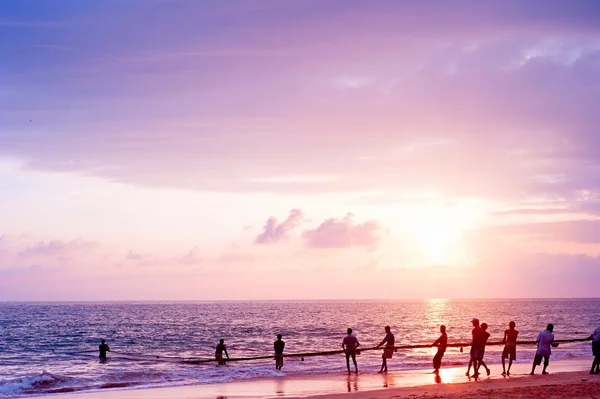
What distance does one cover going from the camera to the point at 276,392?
24406 mm

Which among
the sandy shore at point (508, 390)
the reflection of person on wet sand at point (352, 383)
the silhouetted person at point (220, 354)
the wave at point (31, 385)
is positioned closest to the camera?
the sandy shore at point (508, 390)

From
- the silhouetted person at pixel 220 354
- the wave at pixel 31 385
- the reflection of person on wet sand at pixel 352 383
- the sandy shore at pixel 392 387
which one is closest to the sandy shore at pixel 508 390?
the sandy shore at pixel 392 387

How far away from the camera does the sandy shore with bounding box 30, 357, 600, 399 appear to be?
69.6 ft

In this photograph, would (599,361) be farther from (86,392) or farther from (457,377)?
(86,392)

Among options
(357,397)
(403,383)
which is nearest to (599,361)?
(403,383)

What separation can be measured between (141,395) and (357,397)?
7.90 meters

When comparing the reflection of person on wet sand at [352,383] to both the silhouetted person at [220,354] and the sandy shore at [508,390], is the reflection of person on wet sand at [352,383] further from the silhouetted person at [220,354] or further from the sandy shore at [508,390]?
the silhouetted person at [220,354]

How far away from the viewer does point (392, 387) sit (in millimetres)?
24547

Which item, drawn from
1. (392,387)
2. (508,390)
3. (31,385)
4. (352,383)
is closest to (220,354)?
(31,385)

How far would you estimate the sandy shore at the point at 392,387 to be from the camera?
21.2 metres

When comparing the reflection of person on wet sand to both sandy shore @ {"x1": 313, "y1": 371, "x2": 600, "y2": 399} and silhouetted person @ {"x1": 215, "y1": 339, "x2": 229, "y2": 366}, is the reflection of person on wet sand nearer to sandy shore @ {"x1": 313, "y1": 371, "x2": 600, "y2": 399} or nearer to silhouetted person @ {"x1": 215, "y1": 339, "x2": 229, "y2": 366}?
sandy shore @ {"x1": 313, "y1": 371, "x2": 600, "y2": 399}

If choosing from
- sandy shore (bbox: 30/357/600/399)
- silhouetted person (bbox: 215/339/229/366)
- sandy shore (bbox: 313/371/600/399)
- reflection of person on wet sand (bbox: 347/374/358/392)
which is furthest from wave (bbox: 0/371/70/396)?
sandy shore (bbox: 313/371/600/399)

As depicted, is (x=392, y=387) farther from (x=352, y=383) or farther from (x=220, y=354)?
(x=220, y=354)

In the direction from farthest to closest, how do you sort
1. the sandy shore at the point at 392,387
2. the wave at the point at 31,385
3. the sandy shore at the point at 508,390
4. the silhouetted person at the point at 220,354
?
1. the silhouetted person at the point at 220,354
2. the wave at the point at 31,385
3. the sandy shore at the point at 392,387
4. the sandy shore at the point at 508,390
